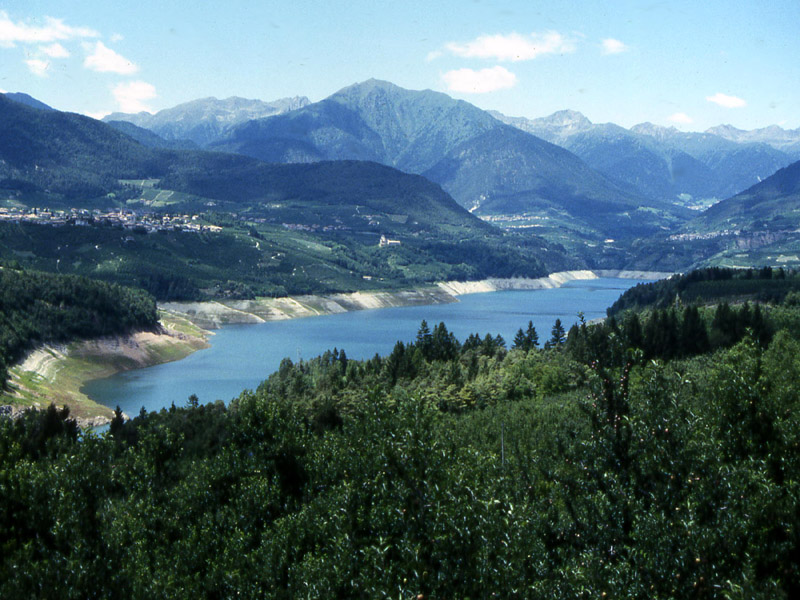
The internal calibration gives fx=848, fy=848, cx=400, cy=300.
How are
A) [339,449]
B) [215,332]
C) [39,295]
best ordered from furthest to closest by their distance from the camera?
[215,332] < [39,295] < [339,449]

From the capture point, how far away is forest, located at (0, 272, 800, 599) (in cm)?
1459

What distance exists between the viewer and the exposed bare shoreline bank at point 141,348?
2832 inches

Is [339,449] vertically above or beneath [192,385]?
above

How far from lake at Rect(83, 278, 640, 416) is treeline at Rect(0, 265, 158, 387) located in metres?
8.16

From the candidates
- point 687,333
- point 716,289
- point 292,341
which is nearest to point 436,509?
point 687,333

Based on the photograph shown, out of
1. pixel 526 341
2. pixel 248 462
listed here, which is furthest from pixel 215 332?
pixel 248 462

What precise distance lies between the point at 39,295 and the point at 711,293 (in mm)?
85655

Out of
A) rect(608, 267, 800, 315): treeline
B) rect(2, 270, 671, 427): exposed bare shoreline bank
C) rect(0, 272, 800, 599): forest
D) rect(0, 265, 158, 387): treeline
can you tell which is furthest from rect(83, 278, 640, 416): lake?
rect(0, 272, 800, 599): forest

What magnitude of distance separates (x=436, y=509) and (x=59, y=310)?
93.3 meters

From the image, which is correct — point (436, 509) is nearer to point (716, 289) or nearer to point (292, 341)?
point (716, 289)

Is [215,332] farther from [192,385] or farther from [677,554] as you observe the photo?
[677,554]

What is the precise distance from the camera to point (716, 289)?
374 feet

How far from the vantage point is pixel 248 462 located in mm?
21344

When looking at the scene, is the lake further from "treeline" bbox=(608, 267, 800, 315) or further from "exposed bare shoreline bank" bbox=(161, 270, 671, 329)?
"treeline" bbox=(608, 267, 800, 315)
